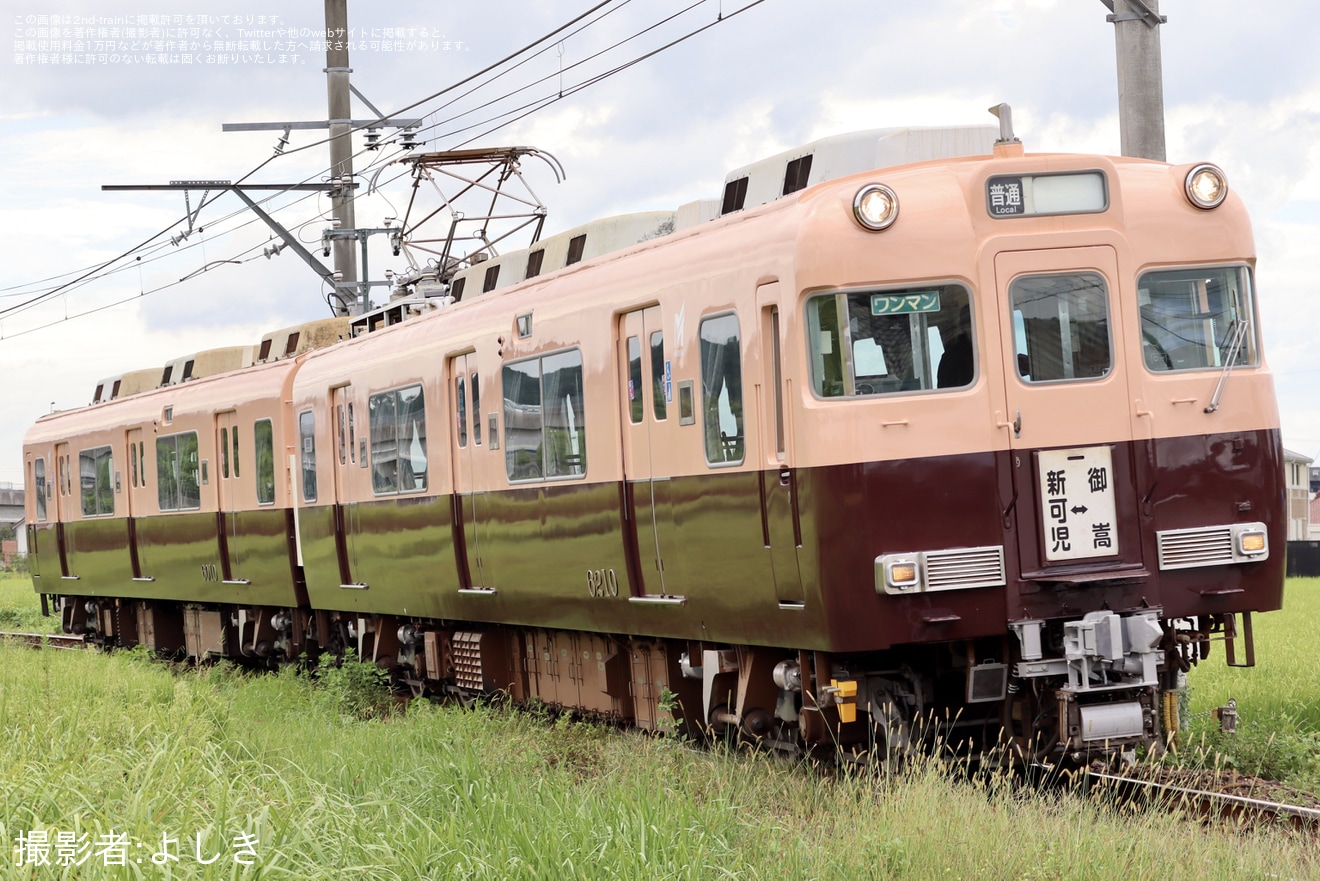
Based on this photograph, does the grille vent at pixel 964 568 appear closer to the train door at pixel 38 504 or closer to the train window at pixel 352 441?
the train window at pixel 352 441

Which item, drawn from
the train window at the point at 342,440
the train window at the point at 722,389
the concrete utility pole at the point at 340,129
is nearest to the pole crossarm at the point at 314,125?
the concrete utility pole at the point at 340,129

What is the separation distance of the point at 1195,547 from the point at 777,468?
2.13 m

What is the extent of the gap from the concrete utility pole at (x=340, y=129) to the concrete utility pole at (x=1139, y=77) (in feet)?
42.7

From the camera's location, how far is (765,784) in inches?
329

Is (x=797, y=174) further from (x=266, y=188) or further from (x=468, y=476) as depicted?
(x=266, y=188)

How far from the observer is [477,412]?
488 inches

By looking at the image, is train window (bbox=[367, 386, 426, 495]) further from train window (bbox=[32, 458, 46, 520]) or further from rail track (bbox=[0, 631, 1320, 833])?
train window (bbox=[32, 458, 46, 520])

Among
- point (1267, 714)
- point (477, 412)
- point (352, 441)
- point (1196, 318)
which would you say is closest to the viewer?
point (1196, 318)

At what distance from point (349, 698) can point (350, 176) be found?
9566 millimetres

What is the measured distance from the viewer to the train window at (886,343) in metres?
8.16

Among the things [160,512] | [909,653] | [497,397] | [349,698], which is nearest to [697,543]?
[909,653]

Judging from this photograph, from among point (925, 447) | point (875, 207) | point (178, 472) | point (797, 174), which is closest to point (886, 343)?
point (925, 447)

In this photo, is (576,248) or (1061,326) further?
(576,248)

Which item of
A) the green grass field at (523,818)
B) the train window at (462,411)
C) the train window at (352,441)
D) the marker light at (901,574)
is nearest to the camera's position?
the green grass field at (523,818)
